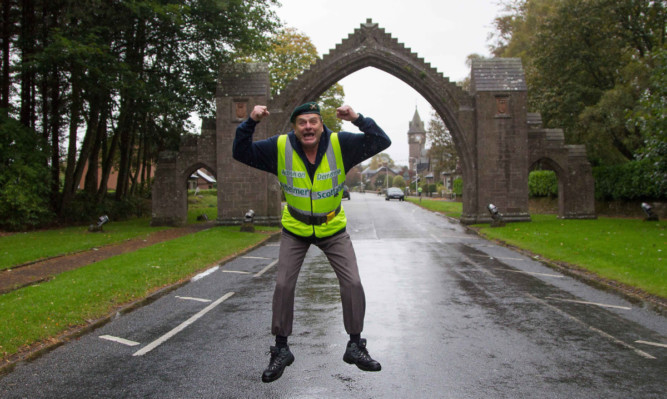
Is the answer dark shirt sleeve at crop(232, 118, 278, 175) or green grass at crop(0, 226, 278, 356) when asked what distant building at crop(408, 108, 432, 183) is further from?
dark shirt sleeve at crop(232, 118, 278, 175)

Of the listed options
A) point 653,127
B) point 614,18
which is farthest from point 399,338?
point 614,18

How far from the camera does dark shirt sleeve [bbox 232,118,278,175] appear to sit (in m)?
4.69

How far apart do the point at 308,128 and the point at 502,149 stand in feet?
74.1

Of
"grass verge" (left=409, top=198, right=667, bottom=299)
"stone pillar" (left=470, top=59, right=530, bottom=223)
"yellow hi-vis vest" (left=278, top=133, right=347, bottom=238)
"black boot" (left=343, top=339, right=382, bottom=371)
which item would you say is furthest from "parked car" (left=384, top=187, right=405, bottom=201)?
"black boot" (left=343, top=339, right=382, bottom=371)

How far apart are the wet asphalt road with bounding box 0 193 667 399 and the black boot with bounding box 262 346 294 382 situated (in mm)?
427

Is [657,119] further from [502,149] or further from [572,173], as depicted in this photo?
[572,173]

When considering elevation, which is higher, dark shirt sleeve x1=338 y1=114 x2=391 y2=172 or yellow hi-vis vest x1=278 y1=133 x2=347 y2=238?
dark shirt sleeve x1=338 y1=114 x2=391 y2=172

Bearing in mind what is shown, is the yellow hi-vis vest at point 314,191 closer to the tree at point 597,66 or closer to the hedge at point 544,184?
the tree at point 597,66

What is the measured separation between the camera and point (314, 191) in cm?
455

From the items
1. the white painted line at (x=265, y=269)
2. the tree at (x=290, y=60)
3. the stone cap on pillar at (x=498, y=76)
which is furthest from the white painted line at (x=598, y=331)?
the tree at (x=290, y=60)

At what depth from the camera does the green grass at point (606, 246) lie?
10.6 metres

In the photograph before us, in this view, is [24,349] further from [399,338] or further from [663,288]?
[663,288]

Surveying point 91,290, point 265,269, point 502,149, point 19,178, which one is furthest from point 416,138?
point 91,290

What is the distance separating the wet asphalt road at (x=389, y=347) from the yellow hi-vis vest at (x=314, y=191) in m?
1.39
